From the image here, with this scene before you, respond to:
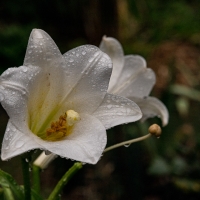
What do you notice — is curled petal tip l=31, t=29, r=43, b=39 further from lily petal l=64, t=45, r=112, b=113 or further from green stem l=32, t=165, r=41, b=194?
green stem l=32, t=165, r=41, b=194

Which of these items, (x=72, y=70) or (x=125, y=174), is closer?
(x=72, y=70)

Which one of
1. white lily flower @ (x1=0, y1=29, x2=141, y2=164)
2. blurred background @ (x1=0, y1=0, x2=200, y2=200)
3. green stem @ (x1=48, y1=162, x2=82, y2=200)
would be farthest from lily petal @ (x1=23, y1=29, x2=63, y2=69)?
blurred background @ (x1=0, y1=0, x2=200, y2=200)

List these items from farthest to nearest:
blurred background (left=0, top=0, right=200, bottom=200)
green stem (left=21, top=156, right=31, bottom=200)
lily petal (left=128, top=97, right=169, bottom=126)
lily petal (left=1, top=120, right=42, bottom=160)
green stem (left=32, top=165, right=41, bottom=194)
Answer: blurred background (left=0, top=0, right=200, bottom=200), lily petal (left=128, top=97, right=169, bottom=126), green stem (left=32, top=165, right=41, bottom=194), green stem (left=21, top=156, right=31, bottom=200), lily petal (left=1, top=120, right=42, bottom=160)

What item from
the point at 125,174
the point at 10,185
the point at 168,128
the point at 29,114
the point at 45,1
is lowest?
the point at 125,174

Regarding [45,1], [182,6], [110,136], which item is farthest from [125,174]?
[182,6]

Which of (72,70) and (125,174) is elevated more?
(72,70)

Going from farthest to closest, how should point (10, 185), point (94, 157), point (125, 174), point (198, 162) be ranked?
point (125, 174), point (198, 162), point (10, 185), point (94, 157)

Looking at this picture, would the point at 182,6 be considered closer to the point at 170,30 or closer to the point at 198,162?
the point at 170,30

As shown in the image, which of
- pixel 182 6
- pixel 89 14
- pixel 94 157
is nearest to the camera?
pixel 94 157
